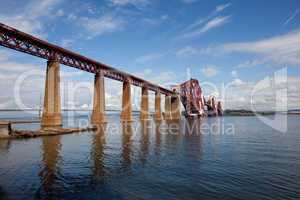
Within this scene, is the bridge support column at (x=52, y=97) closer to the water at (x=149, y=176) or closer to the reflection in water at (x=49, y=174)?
the water at (x=149, y=176)

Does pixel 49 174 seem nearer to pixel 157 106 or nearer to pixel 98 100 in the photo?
pixel 98 100

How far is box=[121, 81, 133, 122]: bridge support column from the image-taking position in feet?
285

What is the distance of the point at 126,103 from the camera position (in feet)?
285

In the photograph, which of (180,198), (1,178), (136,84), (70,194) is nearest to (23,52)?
(1,178)

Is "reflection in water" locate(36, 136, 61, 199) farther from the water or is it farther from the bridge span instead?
the bridge span

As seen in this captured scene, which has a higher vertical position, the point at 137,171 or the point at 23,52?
the point at 23,52

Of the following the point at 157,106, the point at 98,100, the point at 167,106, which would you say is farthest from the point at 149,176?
the point at 167,106

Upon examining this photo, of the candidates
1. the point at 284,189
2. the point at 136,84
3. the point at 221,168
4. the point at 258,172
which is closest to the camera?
the point at 284,189

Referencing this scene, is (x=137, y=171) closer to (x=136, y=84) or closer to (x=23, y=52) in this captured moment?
(x=23, y=52)

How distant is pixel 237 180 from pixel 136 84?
86541mm

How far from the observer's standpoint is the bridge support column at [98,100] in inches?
2692

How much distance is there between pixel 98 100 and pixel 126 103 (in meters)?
19.6

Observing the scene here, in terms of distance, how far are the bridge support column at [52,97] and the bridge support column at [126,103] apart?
3660 centimetres

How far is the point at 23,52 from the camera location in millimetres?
46875
